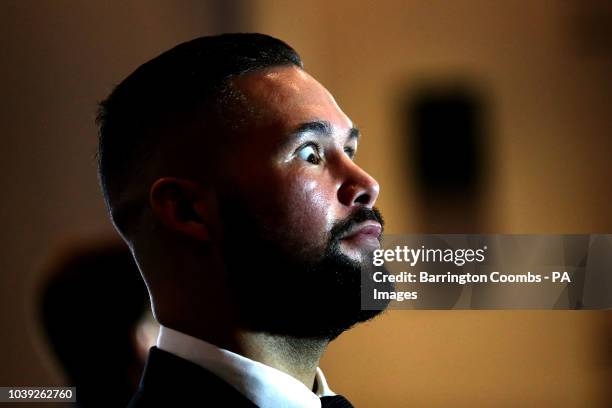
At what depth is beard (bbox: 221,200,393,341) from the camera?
771mm

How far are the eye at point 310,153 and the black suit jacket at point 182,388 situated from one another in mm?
221

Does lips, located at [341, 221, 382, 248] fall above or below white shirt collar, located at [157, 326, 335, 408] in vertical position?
above

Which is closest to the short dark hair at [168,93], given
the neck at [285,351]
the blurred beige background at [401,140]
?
the neck at [285,351]

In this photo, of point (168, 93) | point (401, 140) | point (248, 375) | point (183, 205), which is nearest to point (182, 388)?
point (248, 375)

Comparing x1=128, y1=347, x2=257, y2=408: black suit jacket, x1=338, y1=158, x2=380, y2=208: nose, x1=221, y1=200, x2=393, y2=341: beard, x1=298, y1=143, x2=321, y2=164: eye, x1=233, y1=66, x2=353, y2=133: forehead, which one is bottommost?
x1=128, y1=347, x2=257, y2=408: black suit jacket

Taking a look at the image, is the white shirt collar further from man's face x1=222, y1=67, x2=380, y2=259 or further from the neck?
man's face x1=222, y1=67, x2=380, y2=259

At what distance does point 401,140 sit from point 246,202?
477 millimetres

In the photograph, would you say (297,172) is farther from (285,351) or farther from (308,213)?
(285,351)

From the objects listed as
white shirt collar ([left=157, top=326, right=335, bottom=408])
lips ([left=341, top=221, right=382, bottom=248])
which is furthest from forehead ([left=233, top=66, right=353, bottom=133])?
white shirt collar ([left=157, top=326, right=335, bottom=408])

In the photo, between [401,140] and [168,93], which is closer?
[168,93]

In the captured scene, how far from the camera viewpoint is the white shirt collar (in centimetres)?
73

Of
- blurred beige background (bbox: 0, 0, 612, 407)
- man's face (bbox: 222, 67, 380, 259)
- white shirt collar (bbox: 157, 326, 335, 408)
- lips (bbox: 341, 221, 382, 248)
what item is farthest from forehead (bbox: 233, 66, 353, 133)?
blurred beige background (bbox: 0, 0, 612, 407)

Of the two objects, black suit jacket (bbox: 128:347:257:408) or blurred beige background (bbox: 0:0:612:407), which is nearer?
black suit jacket (bbox: 128:347:257:408)

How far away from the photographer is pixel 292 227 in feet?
2.54
